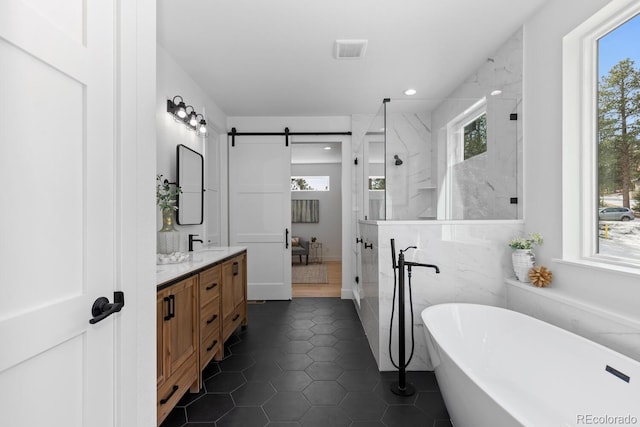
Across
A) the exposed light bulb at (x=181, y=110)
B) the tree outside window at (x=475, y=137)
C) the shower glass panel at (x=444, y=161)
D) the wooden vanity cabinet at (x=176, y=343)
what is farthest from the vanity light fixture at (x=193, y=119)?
the tree outside window at (x=475, y=137)

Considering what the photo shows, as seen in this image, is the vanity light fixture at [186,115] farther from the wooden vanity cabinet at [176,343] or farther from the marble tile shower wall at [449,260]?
the marble tile shower wall at [449,260]

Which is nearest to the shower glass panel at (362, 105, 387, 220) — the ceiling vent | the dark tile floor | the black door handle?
the ceiling vent

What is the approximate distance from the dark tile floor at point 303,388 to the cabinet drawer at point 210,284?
1.95 ft

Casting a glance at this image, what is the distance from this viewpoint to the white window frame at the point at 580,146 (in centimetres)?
188

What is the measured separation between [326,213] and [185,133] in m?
5.69

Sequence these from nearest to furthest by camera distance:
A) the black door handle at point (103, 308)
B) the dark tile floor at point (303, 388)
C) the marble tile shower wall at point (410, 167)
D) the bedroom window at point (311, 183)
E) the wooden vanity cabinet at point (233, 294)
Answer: the black door handle at point (103, 308), the dark tile floor at point (303, 388), the wooden vanity cabinet at point (233, 294), the marble tile shower wall at point (410, 167), the bedroom window at point (311, 183)

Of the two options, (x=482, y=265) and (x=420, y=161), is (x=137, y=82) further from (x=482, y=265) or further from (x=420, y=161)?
(x=420, y=161)

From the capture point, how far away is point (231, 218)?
4.37 m

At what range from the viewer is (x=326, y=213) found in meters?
8.42

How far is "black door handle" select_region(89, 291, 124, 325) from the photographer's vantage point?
2.90 feet

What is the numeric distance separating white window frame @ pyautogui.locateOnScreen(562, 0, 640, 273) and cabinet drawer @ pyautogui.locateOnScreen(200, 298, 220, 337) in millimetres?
2394

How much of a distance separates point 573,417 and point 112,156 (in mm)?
2213

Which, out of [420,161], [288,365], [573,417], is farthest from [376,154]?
[573,417]

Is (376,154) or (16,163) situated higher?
(376,154)
